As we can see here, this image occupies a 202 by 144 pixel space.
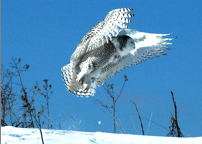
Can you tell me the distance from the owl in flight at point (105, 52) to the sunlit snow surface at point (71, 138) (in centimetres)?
109

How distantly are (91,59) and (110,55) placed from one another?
0.32 metres

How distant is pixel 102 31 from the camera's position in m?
4.23

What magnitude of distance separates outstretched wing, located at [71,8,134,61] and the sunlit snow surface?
1407mm

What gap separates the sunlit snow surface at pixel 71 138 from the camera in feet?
10.7

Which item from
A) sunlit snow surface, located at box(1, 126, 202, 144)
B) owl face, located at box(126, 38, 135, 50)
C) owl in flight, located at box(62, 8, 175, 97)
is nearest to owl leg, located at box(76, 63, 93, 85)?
owl in flight, located at box(62, 8, 175, 97)

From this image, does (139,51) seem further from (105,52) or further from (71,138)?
(71,138)

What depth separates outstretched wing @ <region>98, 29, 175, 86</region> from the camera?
4564 millimetres

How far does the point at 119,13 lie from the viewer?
3994mm

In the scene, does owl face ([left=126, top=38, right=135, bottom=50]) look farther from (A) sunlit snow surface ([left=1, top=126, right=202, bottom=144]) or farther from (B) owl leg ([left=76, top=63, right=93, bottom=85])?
(A) sunlit snow surface ([left=1, top=126, right=202, bottom=144])

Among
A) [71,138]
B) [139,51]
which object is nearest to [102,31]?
[139,51]

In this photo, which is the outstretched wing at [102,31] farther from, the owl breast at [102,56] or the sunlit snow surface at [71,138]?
the sunlit snow surface at [71,138]

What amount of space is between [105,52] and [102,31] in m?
0.57

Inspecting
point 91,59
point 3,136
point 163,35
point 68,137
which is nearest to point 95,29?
point 91,59

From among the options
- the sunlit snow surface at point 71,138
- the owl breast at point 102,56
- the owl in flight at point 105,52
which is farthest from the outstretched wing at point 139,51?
the sunlit snow surface at point 71,138
